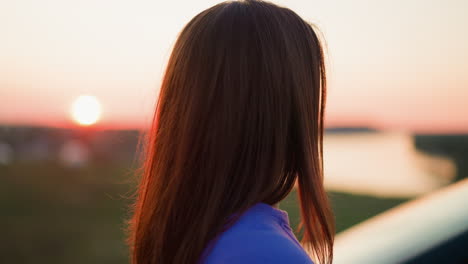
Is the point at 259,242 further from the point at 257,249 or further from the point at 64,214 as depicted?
the point at 64,214

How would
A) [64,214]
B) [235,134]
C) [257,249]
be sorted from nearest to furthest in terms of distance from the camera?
1. [257,249]
2. [235,134]
3. [64,214]

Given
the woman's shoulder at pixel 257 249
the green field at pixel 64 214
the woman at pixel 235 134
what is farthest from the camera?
the green field at pixel 64 214

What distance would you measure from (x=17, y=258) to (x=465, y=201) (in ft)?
19.2

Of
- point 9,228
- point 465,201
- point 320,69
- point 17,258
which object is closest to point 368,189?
point 17,258

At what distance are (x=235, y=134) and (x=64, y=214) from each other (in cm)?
834

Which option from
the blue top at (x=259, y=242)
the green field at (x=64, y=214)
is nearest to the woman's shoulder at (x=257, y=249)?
the blue top at (x=259, y=242)

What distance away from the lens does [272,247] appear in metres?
0.62

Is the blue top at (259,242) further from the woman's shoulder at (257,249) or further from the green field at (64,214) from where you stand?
the green field at (64,214)

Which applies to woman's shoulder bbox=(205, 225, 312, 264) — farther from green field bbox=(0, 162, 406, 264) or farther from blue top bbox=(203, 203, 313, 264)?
green field bbox=(0, 162, 406, 264)

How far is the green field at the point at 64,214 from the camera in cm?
605

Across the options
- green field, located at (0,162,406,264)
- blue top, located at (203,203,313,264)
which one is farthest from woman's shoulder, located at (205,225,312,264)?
green field, located at (0,162,406,264)

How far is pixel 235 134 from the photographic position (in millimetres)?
743

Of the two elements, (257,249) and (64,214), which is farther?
(64,214)

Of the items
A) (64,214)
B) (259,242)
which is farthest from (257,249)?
(64,214)
